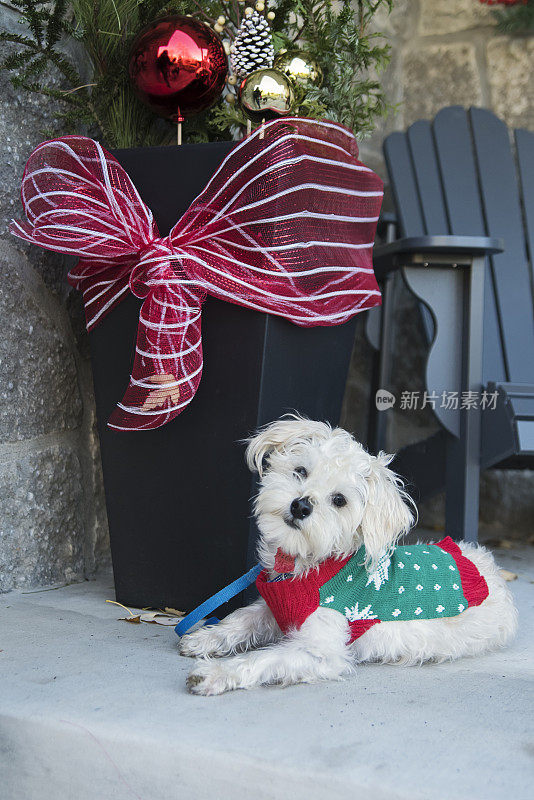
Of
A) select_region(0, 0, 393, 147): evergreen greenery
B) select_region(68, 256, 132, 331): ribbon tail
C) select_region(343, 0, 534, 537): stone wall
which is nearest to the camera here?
select_region(68, 256, 132, 331): ribbon tail

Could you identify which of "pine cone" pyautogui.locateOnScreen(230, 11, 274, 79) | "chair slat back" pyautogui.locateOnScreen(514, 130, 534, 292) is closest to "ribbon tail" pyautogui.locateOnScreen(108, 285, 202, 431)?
"pine cone" pyautogui.locateOnScreen(230, 11, 274, 79)

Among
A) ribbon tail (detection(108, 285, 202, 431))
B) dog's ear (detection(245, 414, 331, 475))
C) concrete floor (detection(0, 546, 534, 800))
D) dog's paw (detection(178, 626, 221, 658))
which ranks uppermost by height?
ribbon tail (detection(108, 285, 202, 431))

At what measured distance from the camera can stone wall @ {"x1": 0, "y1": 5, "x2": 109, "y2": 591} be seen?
1.76 metres

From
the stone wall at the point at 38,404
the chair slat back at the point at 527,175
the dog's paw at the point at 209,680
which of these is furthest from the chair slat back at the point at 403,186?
the dog's paw at the point at 209,680

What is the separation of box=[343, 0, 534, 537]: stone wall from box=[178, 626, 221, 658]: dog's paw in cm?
163

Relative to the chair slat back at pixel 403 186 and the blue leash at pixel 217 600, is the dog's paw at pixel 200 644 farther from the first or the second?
the chair slat back at pixel 403 186

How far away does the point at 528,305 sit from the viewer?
2.63m

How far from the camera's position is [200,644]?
4.66 feet

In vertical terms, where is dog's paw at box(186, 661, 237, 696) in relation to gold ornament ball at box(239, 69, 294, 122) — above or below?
below

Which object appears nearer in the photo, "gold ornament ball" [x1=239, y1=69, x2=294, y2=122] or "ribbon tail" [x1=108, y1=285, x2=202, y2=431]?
"ribbon tail" [x1=108, y1=285, x2=202, y2=431]

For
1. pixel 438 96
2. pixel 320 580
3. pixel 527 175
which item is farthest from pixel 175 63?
pixel 438 96

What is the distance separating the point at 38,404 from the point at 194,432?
0.48 m

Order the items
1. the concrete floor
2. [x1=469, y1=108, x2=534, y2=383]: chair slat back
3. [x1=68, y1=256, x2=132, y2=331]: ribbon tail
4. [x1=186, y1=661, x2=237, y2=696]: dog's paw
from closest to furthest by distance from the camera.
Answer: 1. the concrete floor
2. [x1=186, y1=661, x2=237, y2=696]: dog's paw
3. [x1=68, y1=256, x2=132, y2=331]: ribbon tail
4. [x1=469, y1=108, x2=534, y2=383]: chair slat back
